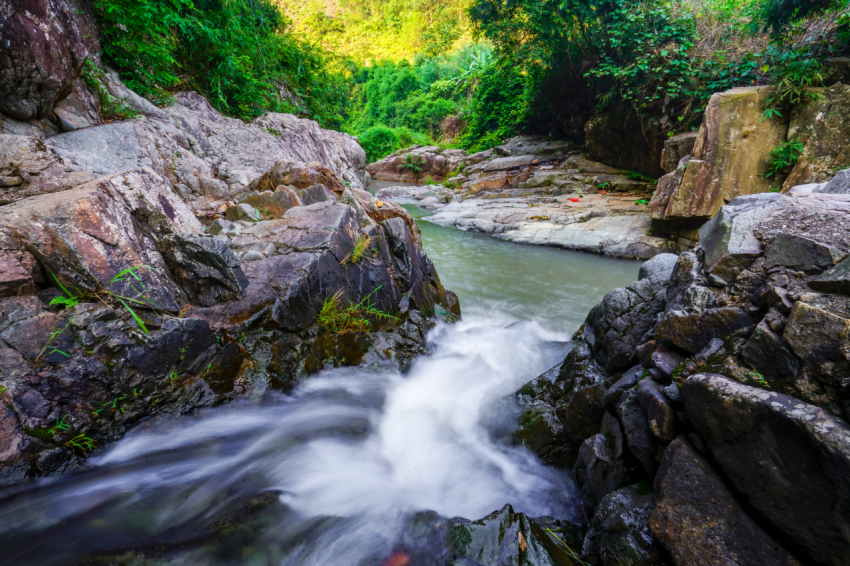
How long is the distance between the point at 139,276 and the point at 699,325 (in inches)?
141

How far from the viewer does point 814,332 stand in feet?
4.48

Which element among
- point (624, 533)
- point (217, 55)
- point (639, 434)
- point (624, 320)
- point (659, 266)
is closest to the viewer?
point (624, 533)

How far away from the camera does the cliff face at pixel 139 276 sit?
82.7 inches

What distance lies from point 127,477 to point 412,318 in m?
2.98

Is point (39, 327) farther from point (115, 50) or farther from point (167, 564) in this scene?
point (115, 50)

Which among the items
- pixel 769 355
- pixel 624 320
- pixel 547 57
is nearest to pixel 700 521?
pixel 769 355

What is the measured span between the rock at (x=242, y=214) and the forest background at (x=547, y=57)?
97.3 inches

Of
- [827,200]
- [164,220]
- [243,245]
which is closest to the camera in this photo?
[827,200]

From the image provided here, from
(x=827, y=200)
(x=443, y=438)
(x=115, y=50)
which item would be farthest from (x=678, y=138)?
(x=115, y=50)

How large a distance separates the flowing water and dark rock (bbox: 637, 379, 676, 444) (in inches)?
34.5

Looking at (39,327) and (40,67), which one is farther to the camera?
(40,67)

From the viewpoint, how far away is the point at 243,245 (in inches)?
143

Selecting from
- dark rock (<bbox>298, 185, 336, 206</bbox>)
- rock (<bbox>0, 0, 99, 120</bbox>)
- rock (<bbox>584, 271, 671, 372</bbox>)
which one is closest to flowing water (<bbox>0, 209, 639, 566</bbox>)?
rock (<bbox>584, 271, 671, 372</bbox>)

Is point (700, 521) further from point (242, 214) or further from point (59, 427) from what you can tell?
point (242, 214)
